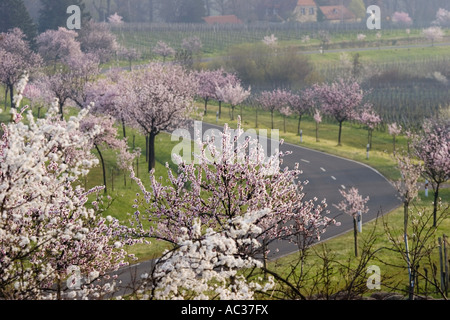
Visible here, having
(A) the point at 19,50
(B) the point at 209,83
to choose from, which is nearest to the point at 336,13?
(B) the point at 209,83

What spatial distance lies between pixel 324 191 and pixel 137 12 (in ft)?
384

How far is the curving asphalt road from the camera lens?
38.0 meters

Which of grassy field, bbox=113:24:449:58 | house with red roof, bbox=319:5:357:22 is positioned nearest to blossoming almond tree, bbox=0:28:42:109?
grassy field, bbox=113:24:449:58

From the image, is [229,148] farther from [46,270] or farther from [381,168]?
[381,168]

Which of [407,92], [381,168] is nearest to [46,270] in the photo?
[381,168]

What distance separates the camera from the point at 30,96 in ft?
209

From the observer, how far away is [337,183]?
4541cm

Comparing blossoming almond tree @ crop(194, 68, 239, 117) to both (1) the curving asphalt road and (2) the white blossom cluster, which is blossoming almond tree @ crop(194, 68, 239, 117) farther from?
(2) the white blossom cluster

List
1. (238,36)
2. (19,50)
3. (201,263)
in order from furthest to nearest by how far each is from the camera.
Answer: (238,36) → (19,50) → (201,263)
